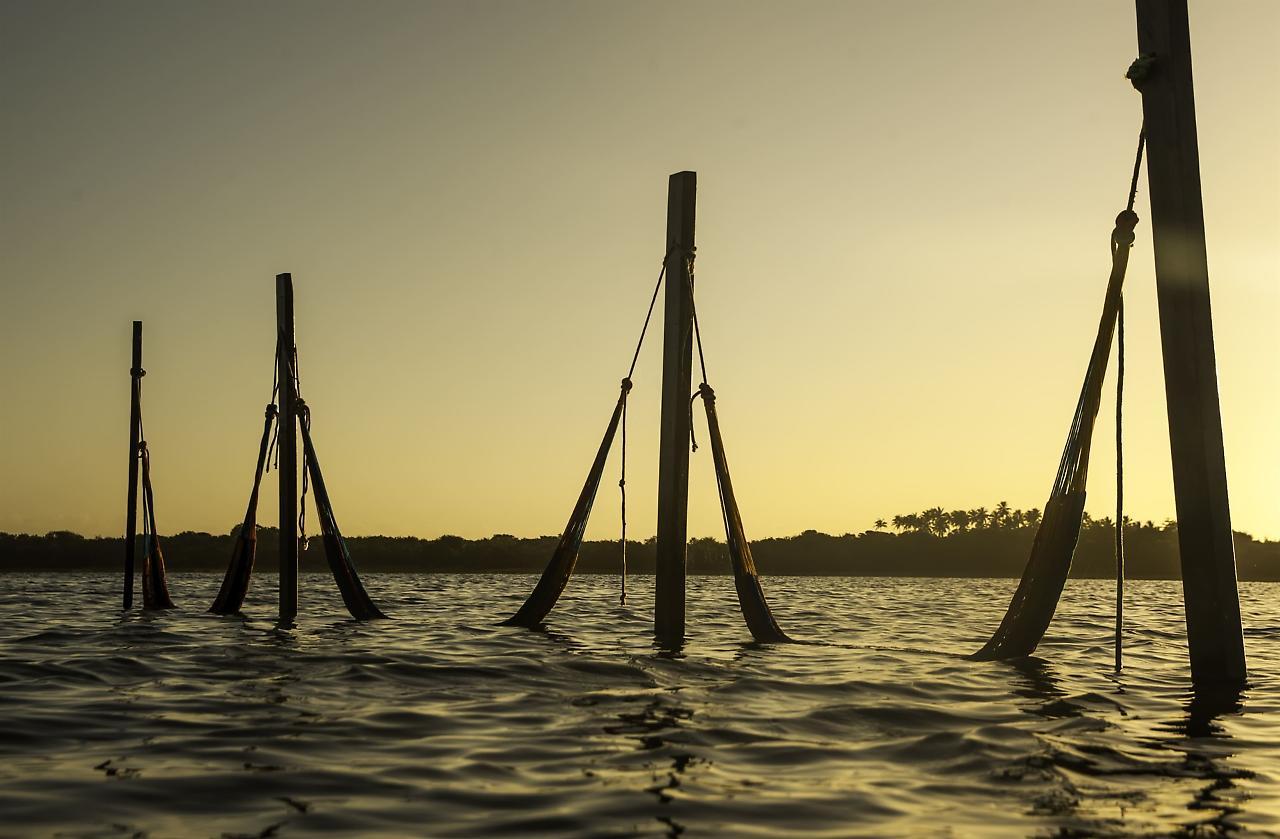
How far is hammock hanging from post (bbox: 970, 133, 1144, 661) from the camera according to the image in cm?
1124

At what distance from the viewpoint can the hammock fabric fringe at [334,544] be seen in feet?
62.2

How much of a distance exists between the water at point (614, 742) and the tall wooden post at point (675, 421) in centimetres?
94

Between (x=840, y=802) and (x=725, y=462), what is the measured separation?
9069mm

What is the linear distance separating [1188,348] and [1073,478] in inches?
69.6

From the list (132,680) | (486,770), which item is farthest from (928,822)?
(132,680)

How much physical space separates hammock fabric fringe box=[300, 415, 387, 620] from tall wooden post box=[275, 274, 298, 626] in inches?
11.2

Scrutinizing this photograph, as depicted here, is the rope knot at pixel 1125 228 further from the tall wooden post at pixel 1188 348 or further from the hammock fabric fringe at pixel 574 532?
the hammock fabric fringe at pixel 574 532

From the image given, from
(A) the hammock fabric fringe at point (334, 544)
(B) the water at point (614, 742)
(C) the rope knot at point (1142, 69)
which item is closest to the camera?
(B) the water at point (614, 742)

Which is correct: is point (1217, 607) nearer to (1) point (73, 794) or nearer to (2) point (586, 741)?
(2) point (586, 741)

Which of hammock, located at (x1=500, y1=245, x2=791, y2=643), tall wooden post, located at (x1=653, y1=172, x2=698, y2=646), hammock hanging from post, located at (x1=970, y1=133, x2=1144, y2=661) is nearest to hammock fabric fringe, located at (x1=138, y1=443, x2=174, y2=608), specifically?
hammock, located at (x1=500, y1=245, x2=791, y2=643)

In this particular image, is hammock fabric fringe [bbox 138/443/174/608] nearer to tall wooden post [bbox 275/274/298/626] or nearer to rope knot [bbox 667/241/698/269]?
tall wooden post [bbox 275/274/298/626]

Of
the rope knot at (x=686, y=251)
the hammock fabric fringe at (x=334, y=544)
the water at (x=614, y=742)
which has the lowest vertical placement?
the water at (x=614, y=742)

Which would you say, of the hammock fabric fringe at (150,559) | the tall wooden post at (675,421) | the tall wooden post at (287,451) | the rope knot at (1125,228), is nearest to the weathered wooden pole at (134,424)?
the hammock fabric fringe at (150,559)

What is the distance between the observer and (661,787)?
682 cm
